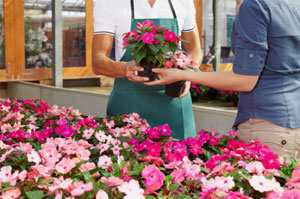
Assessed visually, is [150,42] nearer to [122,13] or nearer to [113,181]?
[122,13]

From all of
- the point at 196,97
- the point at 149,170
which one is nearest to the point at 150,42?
the point at 149,170

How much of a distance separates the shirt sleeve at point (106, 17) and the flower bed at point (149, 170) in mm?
580

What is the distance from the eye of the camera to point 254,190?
1.32 m

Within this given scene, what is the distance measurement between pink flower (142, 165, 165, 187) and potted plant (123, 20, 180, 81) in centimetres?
83

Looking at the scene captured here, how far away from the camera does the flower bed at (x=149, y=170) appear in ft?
4.16

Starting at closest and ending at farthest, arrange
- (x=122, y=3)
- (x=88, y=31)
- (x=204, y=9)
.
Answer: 1. (x=122, y=3)
2. (x=88, y=31)
3. (x=204, y=9)

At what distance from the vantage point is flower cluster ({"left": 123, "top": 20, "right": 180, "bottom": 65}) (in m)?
2.10

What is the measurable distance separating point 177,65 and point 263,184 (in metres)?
1.04

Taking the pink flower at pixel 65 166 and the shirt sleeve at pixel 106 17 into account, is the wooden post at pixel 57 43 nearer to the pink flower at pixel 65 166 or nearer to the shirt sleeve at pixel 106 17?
the shirt sleeve at pixel 106 17

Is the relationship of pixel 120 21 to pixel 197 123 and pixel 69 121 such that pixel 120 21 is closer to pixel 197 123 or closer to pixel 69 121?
pixel 69 121

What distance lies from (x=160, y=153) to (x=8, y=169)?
2.07 feet

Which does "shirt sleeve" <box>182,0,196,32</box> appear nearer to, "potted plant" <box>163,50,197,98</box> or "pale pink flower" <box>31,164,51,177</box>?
"potted plant" <box>163,50,197,98</box>

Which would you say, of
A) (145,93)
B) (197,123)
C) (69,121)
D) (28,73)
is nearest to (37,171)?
(145,93)

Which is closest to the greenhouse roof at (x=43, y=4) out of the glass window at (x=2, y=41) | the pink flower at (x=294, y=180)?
the glass window at (x=2, y=41)
